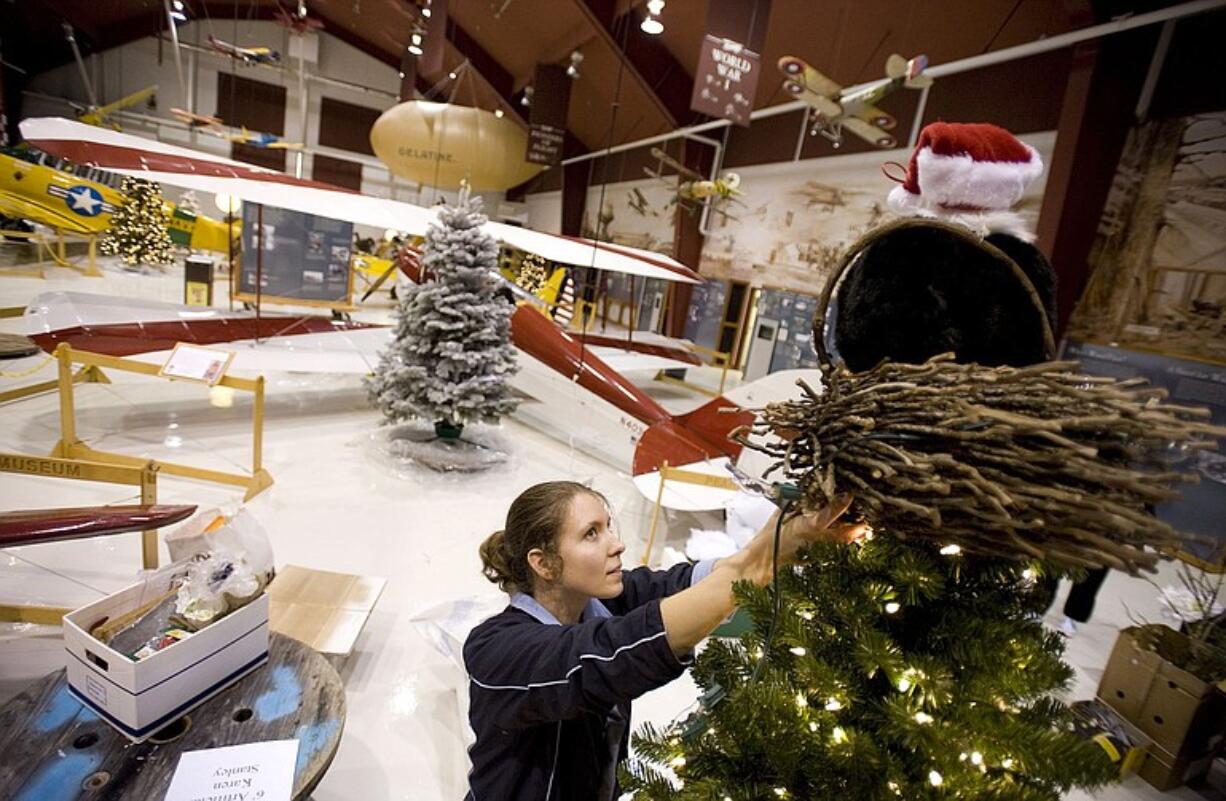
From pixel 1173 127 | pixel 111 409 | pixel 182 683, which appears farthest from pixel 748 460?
pixel 111 409

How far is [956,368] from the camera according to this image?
2.29 feet

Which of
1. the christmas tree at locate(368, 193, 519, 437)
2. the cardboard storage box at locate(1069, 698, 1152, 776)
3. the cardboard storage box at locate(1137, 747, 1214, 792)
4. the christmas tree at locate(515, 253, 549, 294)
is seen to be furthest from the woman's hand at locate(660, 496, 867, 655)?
the christmas tree at locate(515, 253, 549, 294)

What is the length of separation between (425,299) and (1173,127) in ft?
21.4

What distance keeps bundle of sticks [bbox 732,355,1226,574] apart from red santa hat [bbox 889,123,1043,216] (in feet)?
2.12

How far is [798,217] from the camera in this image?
833 cm

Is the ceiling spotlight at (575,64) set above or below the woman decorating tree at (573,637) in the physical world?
above

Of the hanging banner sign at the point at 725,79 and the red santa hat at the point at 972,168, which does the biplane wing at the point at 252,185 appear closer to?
the hanging banner sign at the point at 725,79

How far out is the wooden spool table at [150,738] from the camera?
50.5 inches

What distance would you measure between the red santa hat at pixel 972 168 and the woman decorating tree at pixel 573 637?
0.82 m

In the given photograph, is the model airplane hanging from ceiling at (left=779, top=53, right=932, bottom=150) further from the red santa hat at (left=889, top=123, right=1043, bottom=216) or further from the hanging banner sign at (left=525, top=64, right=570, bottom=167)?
the hanging banner sign at (left=525, top=64, right=570, bottom=167)

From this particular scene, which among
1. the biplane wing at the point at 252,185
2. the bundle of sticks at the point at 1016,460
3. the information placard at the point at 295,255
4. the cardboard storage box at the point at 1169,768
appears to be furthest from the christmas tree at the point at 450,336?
the cardboard storage box at the point at 1169,768

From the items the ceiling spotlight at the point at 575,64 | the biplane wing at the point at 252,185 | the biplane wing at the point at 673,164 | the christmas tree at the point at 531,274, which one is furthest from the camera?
the christmas tree at the point at 531,274

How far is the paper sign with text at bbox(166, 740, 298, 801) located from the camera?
51.6 inches

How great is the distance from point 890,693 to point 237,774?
153 centimetres
